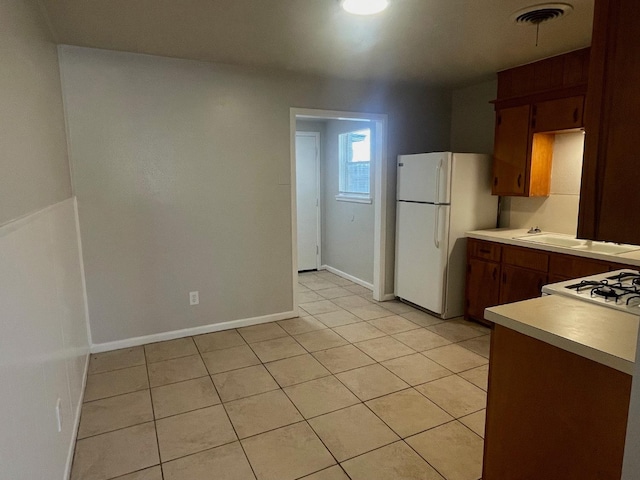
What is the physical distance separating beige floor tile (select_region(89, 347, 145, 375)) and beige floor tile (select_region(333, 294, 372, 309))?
2116 mm

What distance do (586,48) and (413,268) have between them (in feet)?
7.80

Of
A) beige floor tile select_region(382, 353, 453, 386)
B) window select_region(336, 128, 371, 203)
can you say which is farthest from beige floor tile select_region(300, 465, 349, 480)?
window select_region(336, 128, 371, 203)

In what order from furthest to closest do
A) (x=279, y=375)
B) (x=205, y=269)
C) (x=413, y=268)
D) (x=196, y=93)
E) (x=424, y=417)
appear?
1. (x=413, y=268)
2. (x=205, y=269)
3. (x=196, y=93)
4. (x=279, y=375)
5. (x=424, y=417)

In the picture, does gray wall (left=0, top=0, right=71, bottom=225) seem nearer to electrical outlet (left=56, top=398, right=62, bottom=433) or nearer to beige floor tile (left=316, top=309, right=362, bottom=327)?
electrical outlet (left=56, top=398, right=62, bottom=433)

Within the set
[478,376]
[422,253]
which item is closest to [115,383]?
[478,376]

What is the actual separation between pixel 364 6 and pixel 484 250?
94.0 inches

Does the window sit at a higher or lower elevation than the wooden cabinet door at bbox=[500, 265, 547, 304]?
higher

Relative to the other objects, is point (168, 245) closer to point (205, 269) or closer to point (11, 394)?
point (205, 269)

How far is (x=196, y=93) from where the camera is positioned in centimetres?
332

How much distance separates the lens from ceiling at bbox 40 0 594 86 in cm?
228

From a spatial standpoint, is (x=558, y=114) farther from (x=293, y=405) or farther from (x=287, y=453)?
(x=287, y=453)

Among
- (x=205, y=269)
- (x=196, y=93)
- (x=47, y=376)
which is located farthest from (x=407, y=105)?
(x=47, y=376)

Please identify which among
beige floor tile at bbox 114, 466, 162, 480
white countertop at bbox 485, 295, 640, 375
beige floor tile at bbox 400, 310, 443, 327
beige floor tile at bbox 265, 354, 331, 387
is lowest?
beige floor tile at bbox 114, 466, 162, 480

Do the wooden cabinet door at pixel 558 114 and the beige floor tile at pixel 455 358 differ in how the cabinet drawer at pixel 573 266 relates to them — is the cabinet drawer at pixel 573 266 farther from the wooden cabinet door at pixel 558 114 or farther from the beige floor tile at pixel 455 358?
the wooden cabinet door at pixel 558 114
